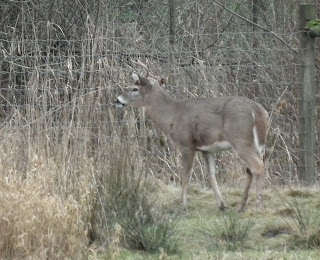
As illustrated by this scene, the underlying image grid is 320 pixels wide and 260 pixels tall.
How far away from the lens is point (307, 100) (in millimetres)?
12336

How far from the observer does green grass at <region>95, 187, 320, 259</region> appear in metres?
8.05

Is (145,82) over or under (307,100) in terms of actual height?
over

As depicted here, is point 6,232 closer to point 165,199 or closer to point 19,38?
point 165,199

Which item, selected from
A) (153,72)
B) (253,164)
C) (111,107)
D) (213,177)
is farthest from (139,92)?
(253,164)

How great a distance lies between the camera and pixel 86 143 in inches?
447

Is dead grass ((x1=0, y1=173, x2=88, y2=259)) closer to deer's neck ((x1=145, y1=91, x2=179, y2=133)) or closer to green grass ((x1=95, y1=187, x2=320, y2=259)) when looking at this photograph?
green grass ((x1=95, y1=187, x2=320, y2=259))

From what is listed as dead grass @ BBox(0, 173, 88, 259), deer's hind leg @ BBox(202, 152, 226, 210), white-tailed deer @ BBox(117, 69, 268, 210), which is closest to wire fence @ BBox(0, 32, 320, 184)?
white-tailed deer @ BBox(117, 69, 268, 210)

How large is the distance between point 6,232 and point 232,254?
1.88m

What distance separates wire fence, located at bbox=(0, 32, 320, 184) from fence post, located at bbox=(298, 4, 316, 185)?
0.42 ft

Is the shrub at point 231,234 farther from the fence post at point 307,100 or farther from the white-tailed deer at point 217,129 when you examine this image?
the fence post at point 307,100

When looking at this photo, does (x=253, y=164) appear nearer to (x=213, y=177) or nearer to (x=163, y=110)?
(x=213, y=177)

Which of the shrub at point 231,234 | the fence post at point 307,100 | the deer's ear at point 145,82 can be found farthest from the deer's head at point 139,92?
the shrub at point 231,234

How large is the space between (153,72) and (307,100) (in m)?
2.30

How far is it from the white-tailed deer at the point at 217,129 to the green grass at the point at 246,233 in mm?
440
